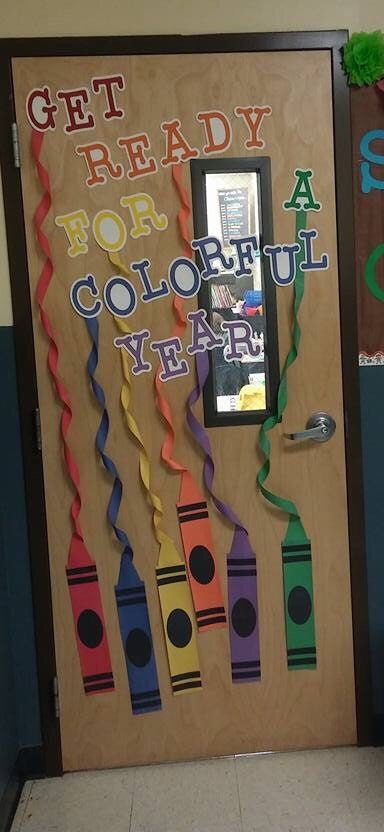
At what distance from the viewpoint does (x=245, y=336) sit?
2105mm

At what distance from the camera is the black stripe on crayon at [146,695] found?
2.19 metres

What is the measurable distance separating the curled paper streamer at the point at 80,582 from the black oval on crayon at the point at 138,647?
0.20 feet

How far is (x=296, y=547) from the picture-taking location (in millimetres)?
2174

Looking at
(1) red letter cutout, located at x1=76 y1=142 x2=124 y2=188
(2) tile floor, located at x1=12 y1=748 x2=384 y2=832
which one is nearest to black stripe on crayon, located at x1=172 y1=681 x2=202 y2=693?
(2) tile floor, located at x1=12 y1=748 x2=384 y2=832

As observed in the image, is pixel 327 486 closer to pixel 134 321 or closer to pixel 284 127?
pixel 134 321

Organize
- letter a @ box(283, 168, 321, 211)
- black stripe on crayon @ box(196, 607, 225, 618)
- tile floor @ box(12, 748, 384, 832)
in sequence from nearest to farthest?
tile floor @ box(12, 748, 384, 832) < letter a @ box(283, 168, 321, 211) < black stripe on crayon @ box(196, 607, 225, 618)

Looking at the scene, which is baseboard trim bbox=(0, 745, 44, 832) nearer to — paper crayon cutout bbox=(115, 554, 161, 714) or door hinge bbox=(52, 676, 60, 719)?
door hinge bbox=(52, 676, 60, 719)

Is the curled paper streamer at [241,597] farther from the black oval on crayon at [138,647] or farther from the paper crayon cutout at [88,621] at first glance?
the paper crayon cutout at [88,621]

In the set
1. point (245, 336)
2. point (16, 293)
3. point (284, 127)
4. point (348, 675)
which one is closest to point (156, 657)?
point (348, 675)

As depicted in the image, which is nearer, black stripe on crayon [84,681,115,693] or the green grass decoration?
the green grass decoration

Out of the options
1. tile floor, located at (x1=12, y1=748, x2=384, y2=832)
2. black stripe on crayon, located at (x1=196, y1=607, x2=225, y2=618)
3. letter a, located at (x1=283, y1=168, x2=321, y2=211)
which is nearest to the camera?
tile floor, located at (x1=12, y1=748, x2=384, y2=832)

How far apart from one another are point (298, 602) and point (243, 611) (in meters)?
0.16

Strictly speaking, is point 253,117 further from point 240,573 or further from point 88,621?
point 88,621

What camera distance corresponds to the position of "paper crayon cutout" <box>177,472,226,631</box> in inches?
84.4
